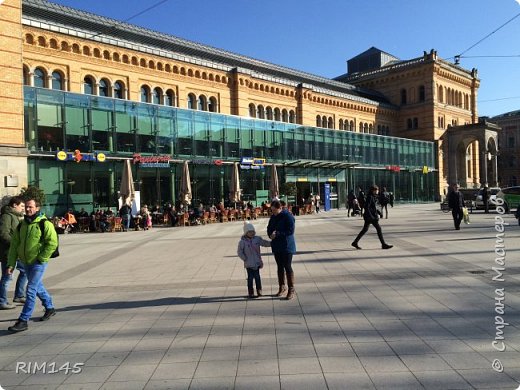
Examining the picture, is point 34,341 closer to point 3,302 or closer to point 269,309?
point 3,302

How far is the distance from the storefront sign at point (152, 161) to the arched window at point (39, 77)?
24.1 ft

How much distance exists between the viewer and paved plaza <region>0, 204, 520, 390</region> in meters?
4.11

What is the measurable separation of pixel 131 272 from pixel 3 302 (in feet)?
10.9

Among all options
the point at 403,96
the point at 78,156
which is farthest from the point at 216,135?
the point at 403,96

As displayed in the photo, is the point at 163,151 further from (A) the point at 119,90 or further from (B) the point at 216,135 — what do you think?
(A) the point at 119,90

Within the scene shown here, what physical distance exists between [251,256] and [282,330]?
6.75ft

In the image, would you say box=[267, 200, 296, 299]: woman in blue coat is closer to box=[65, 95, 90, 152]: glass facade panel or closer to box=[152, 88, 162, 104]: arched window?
box=[65, 95, 90, 152]: glass facade panel

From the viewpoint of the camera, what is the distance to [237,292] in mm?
7793

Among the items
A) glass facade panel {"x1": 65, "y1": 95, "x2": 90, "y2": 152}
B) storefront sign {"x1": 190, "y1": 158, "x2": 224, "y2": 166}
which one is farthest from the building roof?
storefront sign {"x1": 190, "y1": 158, "x2": 224, "y2": 166}

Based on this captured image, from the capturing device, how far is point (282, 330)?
5465mm

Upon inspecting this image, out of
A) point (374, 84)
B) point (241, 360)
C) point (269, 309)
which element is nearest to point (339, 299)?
point (269, 309)

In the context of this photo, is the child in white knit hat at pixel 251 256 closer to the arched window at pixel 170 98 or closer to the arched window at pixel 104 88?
the arched window at pixel 104 88

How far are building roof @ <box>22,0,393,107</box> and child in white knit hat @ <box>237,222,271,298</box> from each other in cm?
2366

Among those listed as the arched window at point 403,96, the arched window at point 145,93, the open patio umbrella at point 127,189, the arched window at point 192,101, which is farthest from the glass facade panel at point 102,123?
the arched window at point 403,96
